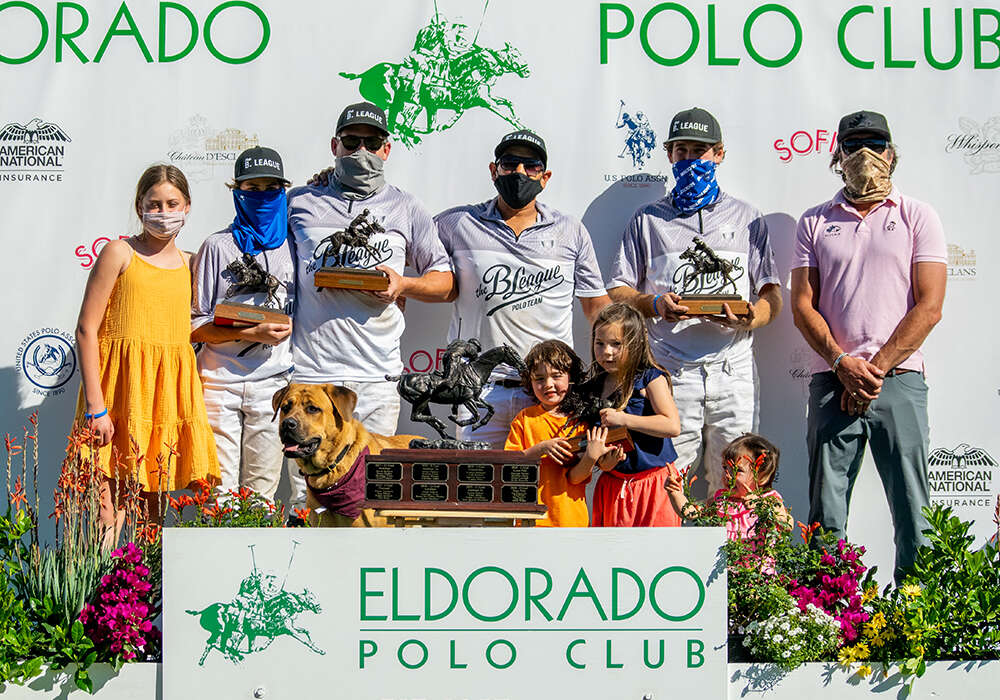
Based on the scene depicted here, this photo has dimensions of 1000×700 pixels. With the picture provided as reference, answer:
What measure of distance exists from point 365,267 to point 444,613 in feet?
7.31

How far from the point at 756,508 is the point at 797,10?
326 cm

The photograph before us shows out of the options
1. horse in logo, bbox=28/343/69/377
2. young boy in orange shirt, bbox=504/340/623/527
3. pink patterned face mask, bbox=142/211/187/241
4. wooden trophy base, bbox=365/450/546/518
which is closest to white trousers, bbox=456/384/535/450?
young boy in orange shirt, bbox=504/340/623/527

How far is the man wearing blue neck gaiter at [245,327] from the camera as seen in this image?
6.18m

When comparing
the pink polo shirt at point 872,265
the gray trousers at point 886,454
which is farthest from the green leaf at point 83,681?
the pink polo shirt at point 872,265

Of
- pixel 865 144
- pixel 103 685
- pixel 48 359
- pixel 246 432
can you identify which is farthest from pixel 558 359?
pixel 48 359

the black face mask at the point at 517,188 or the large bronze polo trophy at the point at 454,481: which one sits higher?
the black face mask at the point at 517,188

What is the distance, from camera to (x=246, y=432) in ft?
20.5

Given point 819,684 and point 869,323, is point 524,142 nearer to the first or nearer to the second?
point 869,323

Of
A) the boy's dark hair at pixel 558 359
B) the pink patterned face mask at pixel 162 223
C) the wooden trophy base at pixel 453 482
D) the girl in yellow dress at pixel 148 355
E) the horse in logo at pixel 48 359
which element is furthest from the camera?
the horse in logo at pixel 48 359

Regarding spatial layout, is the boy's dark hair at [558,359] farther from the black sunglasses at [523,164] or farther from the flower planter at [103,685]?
the flower planter at [103,685]

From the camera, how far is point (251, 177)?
245 inches

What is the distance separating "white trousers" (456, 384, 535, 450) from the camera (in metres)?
6.06

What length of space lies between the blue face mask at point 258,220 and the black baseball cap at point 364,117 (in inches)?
20.0

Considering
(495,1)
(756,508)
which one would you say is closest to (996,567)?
(756,508)
